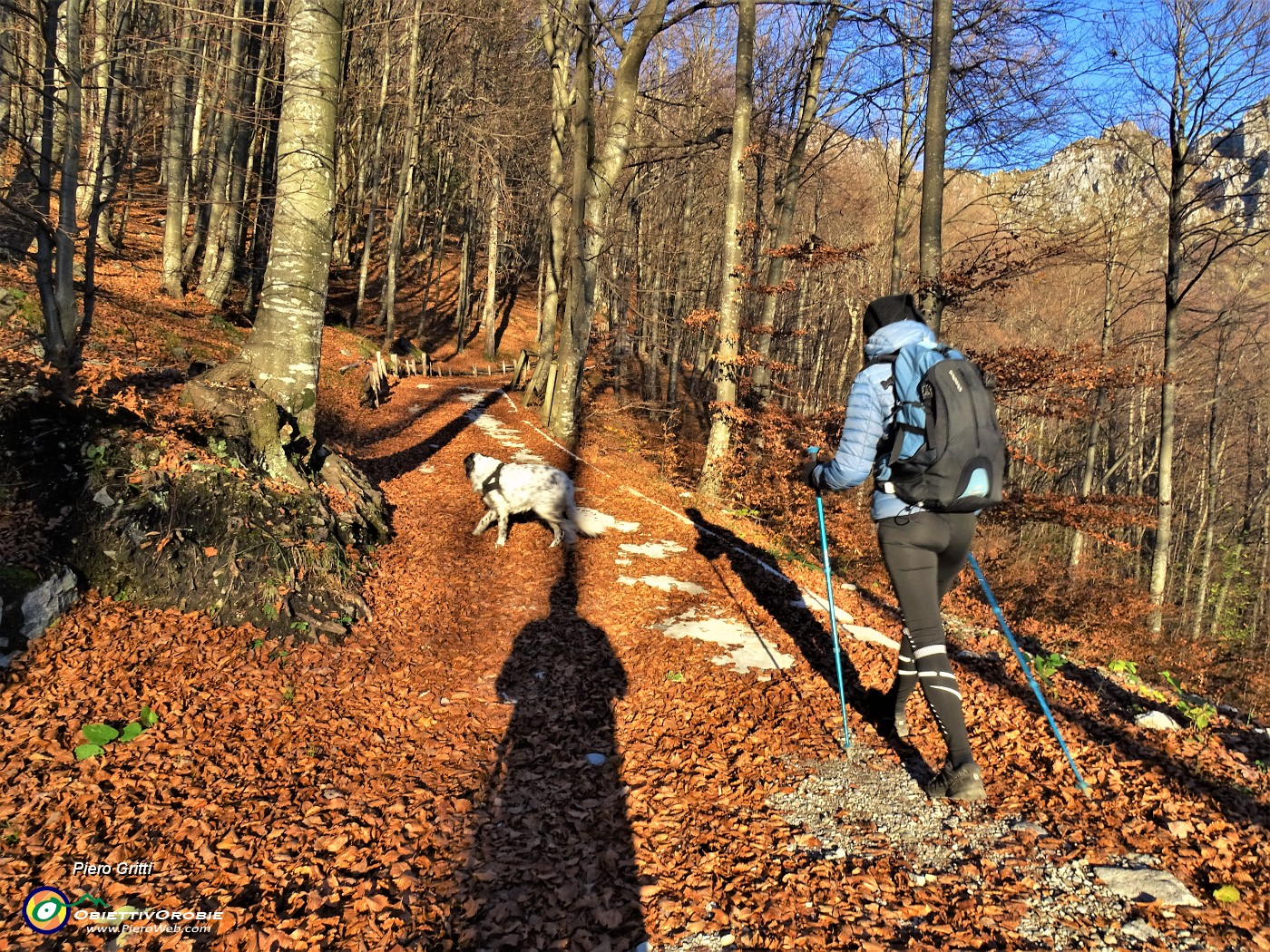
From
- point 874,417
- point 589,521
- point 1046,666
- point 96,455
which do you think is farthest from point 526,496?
point 1046,666

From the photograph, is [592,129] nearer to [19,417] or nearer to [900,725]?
[19,417]

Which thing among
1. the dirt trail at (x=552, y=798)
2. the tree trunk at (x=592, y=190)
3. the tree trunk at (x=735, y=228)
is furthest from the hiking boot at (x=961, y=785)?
the tree trunk at (x=592, y=190)

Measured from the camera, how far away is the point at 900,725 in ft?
13.5

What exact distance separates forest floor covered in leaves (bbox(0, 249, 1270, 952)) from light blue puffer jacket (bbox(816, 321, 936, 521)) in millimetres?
1637

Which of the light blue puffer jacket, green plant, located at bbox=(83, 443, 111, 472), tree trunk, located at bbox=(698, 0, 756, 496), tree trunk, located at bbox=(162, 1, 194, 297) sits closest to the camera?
the light blue puffer jacket

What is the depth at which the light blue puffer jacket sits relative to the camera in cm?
358

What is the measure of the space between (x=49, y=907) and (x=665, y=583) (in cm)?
530

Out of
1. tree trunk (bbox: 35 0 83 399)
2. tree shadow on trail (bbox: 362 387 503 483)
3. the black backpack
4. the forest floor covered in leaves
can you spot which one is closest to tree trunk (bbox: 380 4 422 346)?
tree shadow on trail (bbox: 362 387 503 483)

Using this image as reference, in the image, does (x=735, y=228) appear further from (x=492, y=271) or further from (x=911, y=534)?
(x=492, y=271)

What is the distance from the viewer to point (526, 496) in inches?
312

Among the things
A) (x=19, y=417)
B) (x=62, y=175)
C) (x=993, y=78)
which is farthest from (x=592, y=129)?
(x=19, y=417)

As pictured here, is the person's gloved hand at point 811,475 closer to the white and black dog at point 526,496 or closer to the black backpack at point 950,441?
the black backpack at point 950,441

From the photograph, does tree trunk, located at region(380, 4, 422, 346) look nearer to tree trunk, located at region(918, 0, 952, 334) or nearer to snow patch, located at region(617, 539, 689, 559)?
tree trunk, located at region(918, 0, 952, 334)

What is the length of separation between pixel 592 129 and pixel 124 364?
9.79 m
